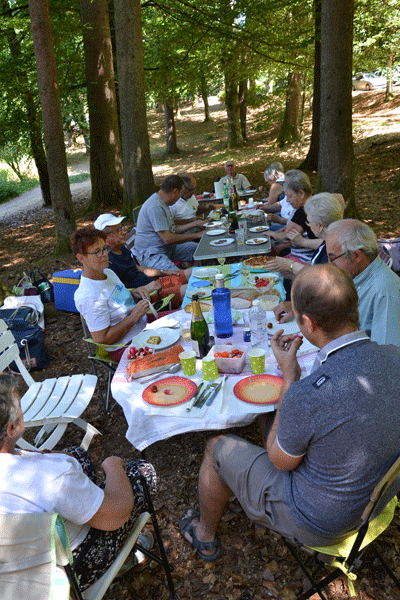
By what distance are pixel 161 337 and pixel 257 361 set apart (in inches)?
31.2

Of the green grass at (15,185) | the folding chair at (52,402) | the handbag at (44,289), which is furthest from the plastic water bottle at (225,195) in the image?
the green grass at (15,185)

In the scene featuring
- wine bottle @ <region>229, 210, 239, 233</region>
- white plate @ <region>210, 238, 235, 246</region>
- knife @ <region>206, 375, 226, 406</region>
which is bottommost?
knife @ <region>206, 375, 226, 406</region>

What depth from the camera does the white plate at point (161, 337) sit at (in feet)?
9.56

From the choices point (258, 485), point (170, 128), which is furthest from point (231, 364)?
point (170, 128)

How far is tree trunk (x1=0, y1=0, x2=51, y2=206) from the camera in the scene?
10.8m

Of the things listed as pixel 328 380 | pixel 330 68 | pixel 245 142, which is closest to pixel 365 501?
pixel 328 380

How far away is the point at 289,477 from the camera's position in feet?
6.46

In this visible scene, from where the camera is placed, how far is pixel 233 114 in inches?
757

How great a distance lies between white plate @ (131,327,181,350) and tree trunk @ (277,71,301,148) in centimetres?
1599

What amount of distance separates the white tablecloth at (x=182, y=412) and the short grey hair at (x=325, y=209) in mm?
1626

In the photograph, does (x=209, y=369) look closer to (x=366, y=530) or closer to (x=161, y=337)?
(x=161, y=337)

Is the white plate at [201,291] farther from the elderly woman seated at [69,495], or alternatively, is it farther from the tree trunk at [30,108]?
the tree trunk at [30,108]

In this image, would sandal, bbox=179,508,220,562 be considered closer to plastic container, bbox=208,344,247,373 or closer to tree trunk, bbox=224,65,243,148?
plastic container, bbox=208,344,247,373

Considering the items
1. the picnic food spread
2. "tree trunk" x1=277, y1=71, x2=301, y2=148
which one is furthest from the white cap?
"tree trunk" x1=277, y1=71, x2=301, y2=148
